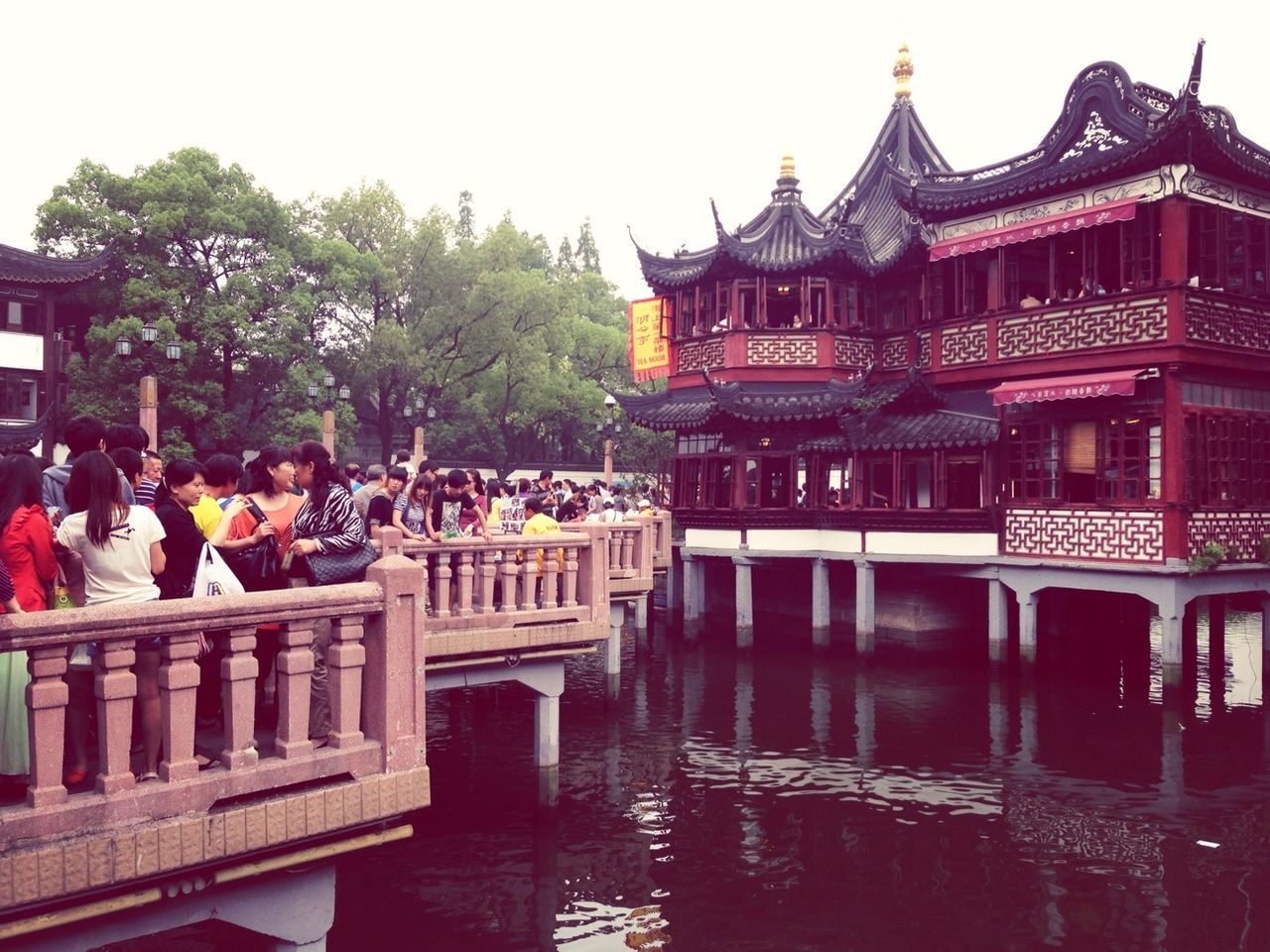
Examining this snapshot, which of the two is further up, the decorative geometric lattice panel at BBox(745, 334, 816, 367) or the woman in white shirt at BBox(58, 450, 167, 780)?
the decorative geometric lattice panel at BBox(745, 334, 816, 367)

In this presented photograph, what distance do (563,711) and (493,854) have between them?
6653mm

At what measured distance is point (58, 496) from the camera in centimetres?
721

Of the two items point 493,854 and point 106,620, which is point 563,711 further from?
point 106,620

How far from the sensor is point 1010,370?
2083cm

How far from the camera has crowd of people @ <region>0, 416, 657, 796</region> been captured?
4.96 m

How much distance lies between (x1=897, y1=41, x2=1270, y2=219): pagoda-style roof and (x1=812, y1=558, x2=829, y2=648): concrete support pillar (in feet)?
26.4

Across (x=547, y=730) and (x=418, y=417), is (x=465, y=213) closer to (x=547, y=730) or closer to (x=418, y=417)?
(x=418, y=417)

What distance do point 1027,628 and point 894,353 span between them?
7.81m

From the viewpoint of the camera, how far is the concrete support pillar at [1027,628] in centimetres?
1950

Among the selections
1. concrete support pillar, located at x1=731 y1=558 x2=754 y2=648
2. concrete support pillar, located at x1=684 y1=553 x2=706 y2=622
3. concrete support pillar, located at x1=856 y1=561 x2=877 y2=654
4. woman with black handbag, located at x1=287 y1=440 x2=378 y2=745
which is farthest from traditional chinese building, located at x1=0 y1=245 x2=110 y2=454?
woman with black handbag, located at x1=287 y1=440 x2=378 y2=745

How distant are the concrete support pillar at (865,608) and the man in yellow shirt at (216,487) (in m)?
15.9

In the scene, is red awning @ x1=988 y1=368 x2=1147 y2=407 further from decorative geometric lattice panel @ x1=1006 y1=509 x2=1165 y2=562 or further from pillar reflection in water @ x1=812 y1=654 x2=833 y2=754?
pillar reflection in water @ x1=812 y1=654 x2=833 y2=754

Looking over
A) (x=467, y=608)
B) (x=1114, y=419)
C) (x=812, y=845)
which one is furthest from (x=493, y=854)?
(x=1114, y=419)

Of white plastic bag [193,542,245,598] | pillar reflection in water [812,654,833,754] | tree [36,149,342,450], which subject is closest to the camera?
white plastic bag [193,542,245,598]
